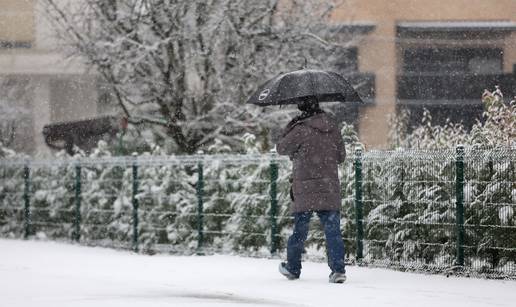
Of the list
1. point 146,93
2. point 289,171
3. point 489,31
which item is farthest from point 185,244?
point 489,31

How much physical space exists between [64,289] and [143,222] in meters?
5.70

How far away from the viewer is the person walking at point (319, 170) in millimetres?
11914

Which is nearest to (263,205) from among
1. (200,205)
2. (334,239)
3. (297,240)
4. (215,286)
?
(200,205)

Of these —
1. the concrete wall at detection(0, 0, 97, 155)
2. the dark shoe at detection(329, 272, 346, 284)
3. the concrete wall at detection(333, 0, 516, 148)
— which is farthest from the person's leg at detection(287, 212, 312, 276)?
the concrete wall at detection(0, 0, 97, 155)

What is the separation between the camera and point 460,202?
42.3ft

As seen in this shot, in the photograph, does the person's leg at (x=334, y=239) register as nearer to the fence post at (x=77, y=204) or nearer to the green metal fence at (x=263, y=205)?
the green metal fence at (x=263, y=205)

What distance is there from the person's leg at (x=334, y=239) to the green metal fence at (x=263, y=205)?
1.63 meters

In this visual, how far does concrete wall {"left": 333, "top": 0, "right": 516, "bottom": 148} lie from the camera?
4753 centimetres

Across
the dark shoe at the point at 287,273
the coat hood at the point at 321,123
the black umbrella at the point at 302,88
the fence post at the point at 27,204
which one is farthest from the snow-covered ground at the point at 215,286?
the fence post at the point at 27,204

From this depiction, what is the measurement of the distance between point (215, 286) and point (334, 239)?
1325 mm

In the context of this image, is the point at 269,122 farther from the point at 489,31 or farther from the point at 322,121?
the point at 489,31

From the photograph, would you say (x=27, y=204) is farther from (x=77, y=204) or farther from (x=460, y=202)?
(x=460, y=202)

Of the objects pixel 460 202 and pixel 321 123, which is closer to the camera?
pixel 321 123

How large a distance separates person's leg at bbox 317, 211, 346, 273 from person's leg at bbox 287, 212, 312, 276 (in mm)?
237
